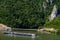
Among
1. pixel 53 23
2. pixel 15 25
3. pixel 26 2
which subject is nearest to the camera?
pixel 53 23

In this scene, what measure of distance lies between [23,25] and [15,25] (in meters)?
3.00

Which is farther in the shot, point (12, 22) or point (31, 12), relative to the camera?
point (31, 12)

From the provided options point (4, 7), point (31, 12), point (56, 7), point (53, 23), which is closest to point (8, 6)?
point (4, 7)

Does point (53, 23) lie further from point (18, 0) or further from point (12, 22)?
point (18, 0)

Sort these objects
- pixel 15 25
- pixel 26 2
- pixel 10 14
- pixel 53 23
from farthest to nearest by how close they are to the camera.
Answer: pixel 26 2
pixel 10 14
pixel 15 25
pixel 53 23

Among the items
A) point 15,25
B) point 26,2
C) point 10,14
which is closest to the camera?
point 15,25

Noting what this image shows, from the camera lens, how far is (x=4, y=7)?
118 m

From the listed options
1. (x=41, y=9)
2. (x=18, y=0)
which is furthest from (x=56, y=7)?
(x=18, y=0)

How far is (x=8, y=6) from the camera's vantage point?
4673 inches

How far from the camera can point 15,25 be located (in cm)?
10394

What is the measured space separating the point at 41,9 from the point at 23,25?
695 inches

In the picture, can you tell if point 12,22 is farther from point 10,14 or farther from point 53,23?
point 53,23

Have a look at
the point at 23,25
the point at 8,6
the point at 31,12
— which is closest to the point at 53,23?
the point at 23,25

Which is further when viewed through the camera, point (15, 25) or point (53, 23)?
point (15, 25)
